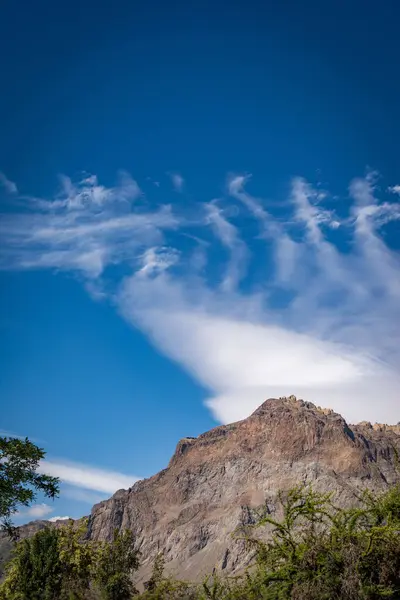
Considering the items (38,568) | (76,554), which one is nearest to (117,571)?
(38,568)

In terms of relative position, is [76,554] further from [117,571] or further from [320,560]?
[320,560]

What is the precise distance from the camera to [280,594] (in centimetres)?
1700

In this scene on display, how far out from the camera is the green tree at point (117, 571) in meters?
24.0

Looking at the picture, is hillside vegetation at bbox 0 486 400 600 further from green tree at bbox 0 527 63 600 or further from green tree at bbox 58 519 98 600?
green tree at bbox 58 519 98 600

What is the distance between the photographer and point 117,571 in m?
25.3

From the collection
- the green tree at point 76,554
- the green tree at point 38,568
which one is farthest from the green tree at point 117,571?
the green tree at point 76,554

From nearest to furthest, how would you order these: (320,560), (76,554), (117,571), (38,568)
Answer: (320,560) < (117,571) < (38,568) < (76,554)

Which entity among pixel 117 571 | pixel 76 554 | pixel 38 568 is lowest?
pixel 38 568


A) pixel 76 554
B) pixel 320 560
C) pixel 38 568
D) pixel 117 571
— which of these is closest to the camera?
pixel 320 560

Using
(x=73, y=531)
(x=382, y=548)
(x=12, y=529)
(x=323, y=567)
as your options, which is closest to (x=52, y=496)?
(x=12, y=529)

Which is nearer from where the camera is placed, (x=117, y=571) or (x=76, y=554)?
(x=117, y=571)

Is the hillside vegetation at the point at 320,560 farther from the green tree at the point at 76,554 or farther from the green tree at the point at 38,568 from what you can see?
the green tree at the point at 76,554

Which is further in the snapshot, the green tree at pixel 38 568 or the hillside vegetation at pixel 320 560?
the green tree at pixel 38 568

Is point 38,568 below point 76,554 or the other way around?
below
